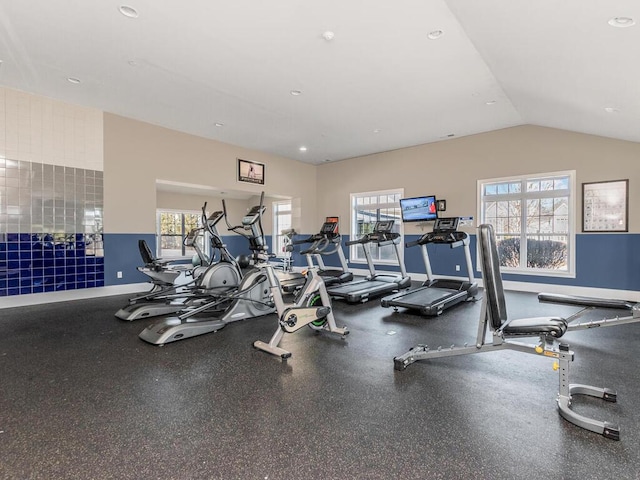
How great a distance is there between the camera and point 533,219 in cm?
644

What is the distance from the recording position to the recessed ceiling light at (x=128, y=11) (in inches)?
120

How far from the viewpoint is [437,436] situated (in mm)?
1809

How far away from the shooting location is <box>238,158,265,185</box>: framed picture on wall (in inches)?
308

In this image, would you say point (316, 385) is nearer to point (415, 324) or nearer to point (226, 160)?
point (415, 324)

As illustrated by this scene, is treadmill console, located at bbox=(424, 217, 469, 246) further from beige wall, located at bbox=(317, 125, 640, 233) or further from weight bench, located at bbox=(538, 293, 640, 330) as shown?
weight bench, located at bbox=(538, 293, 640, 330)

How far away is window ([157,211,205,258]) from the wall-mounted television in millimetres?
6697

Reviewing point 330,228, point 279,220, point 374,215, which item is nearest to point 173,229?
point 279,220

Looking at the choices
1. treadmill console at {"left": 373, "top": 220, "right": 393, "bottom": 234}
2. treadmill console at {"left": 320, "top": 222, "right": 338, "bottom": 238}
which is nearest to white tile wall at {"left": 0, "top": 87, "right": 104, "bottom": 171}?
treadmill console at {"left": 320, "top": 222, "right": 338, "bottom": 238}

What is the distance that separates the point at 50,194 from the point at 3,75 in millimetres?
1751

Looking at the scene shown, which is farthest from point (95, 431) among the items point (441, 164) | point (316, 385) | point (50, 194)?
point (441, 164)

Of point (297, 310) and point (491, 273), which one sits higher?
point (491, 273)

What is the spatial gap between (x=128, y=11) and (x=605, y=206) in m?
7.42

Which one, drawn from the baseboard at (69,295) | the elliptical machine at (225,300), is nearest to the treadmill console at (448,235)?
the elliptical machine at (225,300)

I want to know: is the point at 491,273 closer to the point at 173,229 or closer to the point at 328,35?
the point at 328,35
